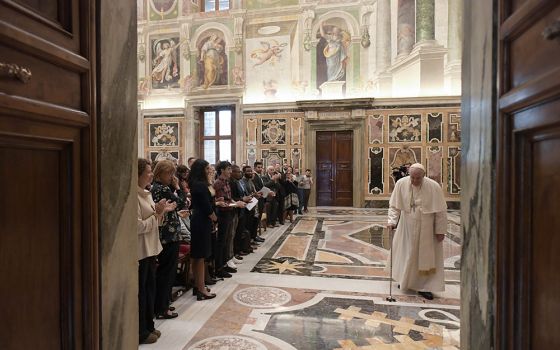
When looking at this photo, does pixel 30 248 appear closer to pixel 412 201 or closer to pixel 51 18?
pixel 51 18

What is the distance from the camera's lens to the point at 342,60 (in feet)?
47.3

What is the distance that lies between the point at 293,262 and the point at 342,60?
10.7 meters

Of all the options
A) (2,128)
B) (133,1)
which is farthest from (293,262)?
(2,128)

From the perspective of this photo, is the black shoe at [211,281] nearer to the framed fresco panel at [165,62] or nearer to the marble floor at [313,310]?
the marble floor at [313,310]

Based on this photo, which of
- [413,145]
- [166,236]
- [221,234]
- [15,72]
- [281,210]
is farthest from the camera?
[413,145]

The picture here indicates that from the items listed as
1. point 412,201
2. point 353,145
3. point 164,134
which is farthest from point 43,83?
point 164,134

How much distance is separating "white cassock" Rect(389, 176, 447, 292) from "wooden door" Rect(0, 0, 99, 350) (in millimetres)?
4044

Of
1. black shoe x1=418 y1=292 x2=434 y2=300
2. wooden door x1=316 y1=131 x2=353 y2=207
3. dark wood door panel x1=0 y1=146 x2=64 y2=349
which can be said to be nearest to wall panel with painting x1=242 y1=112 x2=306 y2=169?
A: wooden door x1=316 y1=131 x2=353 y2=207

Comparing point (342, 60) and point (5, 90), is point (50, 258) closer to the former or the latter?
point (5, 90)

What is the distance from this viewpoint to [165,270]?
11.8 feet

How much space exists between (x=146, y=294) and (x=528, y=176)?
3122 millimetres

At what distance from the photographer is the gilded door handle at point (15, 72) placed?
0.92 m

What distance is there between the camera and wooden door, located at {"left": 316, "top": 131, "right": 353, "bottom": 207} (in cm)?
1451

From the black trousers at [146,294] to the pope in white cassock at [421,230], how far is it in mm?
3014
